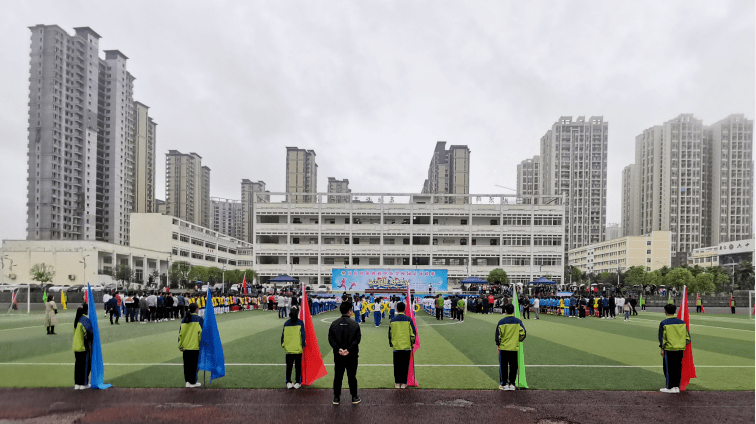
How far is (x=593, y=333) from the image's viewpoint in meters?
22.7

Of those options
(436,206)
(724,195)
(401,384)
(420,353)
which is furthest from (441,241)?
(724,195)

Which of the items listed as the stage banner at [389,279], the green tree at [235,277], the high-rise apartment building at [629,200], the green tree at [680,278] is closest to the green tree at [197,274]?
the green tree at [235,277]

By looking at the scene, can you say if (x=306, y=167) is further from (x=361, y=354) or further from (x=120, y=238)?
(x=361, y=354)

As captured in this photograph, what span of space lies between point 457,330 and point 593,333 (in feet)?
19.6

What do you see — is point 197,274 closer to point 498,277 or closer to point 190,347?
point 498,277

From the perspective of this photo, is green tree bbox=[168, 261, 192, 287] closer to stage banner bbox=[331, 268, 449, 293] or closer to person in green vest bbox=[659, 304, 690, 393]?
stage banner bbox=[331, 268, 449, 293]

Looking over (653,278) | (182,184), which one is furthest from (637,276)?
(182,184)

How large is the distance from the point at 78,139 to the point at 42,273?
62.1 m

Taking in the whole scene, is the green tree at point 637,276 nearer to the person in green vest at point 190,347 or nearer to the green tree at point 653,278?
the green tree at point 653,278

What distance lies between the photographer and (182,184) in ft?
488

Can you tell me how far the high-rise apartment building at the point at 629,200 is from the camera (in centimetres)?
15312

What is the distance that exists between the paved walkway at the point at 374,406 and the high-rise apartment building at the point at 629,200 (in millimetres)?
157325

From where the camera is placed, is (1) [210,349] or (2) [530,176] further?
(2) [530,176]

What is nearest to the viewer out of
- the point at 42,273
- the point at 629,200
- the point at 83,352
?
the point at 83,352
